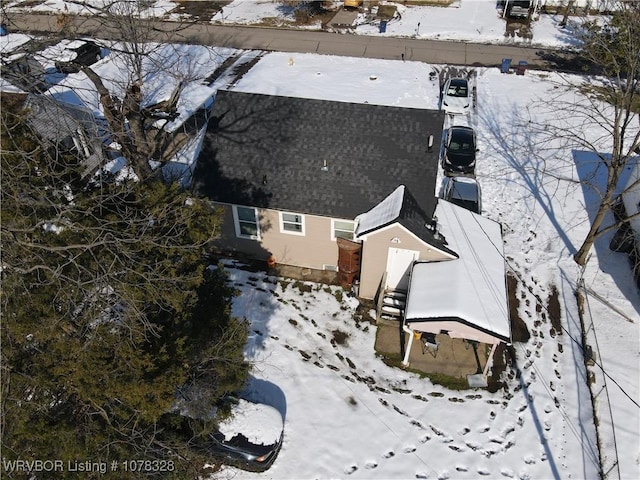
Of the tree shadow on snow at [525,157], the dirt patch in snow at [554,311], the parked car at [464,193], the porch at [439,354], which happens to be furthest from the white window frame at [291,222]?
the tree shadow on snow at [525,157]

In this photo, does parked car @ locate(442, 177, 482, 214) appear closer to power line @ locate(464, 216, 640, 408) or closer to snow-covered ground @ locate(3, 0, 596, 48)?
power line @ locate(464, 216, 640, 408)

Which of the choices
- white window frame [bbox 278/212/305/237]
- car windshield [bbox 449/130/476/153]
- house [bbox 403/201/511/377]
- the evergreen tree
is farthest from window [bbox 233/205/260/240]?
car windshield [bbox 449/130/476/153]

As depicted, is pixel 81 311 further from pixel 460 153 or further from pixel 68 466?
pixel 460 153

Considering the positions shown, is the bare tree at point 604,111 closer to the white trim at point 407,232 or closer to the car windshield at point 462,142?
the car windshield at point 462,142

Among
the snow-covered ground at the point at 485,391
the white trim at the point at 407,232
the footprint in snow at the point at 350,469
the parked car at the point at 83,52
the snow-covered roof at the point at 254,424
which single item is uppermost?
the parked car at the point at 83,52

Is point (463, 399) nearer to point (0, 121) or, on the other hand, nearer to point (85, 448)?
point (85, 448)

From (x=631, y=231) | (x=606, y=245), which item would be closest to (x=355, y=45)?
(x=606, y=245)

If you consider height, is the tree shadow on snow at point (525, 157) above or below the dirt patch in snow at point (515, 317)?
above
